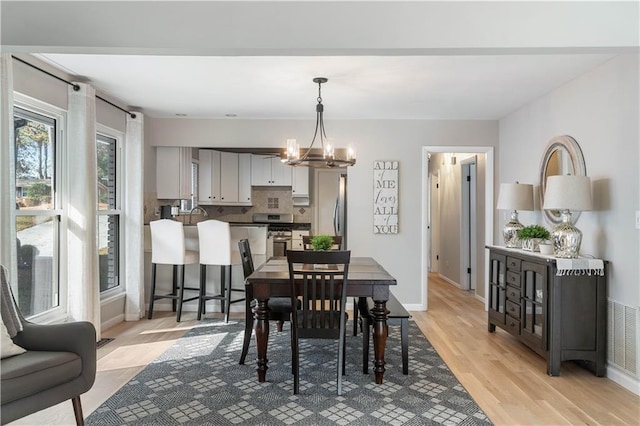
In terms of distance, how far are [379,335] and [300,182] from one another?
16.8ft

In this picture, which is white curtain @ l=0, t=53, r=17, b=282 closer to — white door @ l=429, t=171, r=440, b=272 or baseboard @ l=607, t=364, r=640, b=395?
baseboard @ l=607, t=364, r=640, b=395

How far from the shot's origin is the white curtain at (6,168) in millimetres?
2840

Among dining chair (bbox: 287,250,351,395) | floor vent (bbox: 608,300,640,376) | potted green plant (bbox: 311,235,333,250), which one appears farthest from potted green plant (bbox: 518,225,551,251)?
dining chair (bbox: 287,250,351,395)

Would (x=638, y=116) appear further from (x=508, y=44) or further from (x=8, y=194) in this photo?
(x=8, y=194)

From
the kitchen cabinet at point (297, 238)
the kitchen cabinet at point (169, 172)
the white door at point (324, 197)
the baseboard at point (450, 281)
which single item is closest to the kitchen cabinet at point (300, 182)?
the white door at point (324, 197)

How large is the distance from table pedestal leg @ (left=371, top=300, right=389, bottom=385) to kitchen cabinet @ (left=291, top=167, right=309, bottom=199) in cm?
497

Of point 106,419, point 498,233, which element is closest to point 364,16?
point 106,419

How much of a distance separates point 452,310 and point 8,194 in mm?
4670

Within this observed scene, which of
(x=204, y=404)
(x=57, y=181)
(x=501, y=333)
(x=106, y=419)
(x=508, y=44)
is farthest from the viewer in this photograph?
(x=501, y=333)

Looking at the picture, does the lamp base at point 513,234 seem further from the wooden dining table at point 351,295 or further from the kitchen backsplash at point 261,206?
the kitchen backsplash at point 261,206

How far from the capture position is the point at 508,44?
2.30 meters

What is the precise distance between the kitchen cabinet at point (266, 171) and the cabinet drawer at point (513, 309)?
469 cm

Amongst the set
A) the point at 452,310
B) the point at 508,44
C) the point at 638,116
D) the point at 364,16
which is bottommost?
the point at 452,310

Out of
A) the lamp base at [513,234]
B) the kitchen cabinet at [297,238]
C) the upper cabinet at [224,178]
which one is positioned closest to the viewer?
the lamp base at [513,234]
